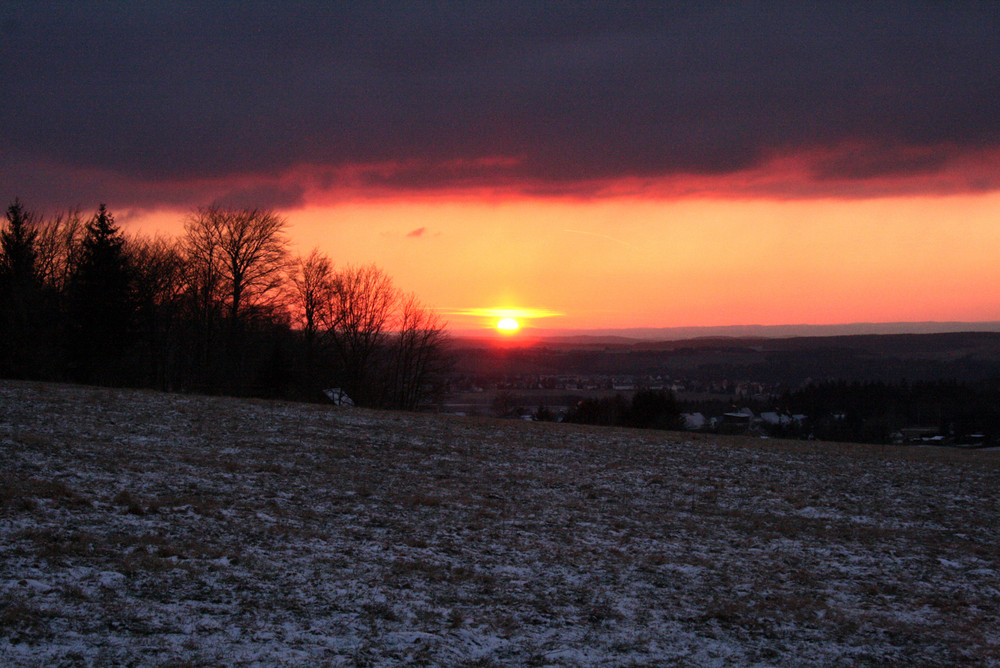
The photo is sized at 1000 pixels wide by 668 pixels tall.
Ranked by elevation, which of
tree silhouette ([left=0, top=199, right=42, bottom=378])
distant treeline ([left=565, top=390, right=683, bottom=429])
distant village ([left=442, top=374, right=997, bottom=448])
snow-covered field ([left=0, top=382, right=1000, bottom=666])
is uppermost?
tree silhouette ([left=0, top=199, right=42, bottom=378])

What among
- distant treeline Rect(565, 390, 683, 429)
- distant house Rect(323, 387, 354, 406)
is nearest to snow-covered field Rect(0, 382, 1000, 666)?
distant treeline Rect(565, 390, 683, 429)

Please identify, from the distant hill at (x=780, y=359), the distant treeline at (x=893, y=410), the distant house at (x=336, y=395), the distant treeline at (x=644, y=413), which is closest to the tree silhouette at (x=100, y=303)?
the distant house at (x=336, y=395)

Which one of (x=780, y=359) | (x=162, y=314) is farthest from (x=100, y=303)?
(x=780, y=359)

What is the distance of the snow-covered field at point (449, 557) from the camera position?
662 centimetres

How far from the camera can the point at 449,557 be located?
31.8 ft

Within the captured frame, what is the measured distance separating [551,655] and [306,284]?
55.3m

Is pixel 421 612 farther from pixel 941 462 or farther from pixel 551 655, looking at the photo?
pixel 941 462

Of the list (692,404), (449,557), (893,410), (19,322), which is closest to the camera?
(449,557)

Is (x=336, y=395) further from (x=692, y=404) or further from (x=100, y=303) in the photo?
(x=692, y=404)

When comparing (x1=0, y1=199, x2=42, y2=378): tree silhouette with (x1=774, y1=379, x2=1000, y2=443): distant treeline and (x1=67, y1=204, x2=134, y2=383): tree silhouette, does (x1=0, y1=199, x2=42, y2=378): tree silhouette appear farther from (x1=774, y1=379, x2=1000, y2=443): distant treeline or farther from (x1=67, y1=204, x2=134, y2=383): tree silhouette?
(x1=774, y1=379, x2=1000, y2=443): distant treeline

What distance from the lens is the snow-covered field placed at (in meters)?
6.62

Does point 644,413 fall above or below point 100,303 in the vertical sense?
below

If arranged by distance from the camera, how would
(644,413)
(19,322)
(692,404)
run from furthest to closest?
(692,404) < (644,413) < (19,322)

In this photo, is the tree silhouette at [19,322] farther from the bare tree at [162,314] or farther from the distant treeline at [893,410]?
the distant treeline at [893,410]
